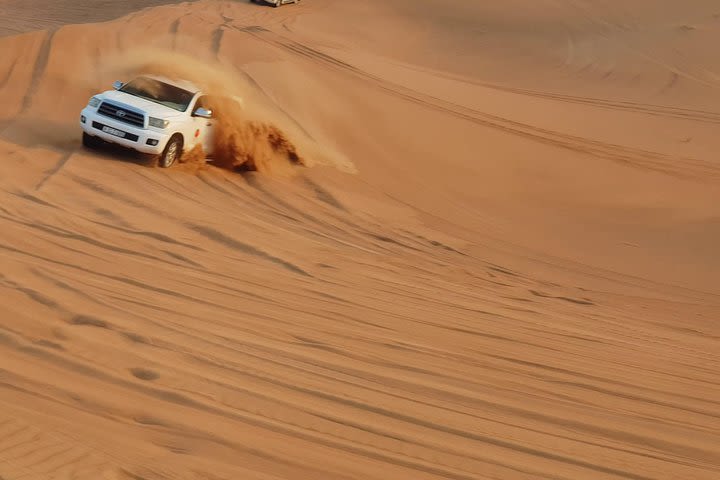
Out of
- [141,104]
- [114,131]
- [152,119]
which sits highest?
[141,104]

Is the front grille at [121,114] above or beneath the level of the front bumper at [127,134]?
above

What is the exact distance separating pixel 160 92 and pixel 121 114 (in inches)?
46.5

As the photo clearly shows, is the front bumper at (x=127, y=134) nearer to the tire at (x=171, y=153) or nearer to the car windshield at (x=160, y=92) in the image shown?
the tire at (x=171, y=153)

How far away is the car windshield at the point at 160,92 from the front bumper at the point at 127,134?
2.95ft

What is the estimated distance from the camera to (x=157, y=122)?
1495 cm

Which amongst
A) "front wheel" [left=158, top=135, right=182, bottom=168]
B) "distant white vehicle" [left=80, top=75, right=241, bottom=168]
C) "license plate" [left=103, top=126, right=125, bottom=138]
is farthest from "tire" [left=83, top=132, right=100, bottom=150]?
"front wheel" [left=158, top=135, right=182, bottom=168]

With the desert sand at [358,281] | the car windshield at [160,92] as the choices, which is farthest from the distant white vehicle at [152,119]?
the desert sand at [358,281]

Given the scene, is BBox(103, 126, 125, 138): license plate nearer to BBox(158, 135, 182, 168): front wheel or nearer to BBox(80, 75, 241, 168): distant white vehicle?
BBox(80, 75, 241, 168): distant white vehicle

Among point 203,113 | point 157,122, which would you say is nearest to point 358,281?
point 157,122

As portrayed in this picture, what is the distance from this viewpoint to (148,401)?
6332 mm

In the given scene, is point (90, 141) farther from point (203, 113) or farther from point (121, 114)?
point (203, 113)

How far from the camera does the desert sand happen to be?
618cm

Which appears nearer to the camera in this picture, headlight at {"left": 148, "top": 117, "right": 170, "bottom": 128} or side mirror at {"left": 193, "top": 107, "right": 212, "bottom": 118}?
headlight at {"left": 148, "top": 117, "right": 170, "bottom": 128}

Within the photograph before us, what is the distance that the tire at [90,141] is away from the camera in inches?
605
